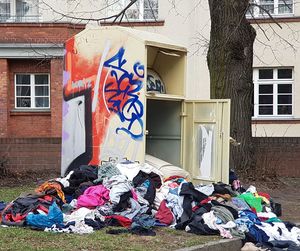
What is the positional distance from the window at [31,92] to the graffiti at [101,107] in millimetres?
10590

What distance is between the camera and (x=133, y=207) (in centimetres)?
816

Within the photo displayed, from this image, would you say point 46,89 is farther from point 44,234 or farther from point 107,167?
point 44,234

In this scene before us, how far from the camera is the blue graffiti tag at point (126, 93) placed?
993cm

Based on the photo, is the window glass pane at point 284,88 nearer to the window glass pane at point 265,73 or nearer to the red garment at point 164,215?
the window glass pane at point 265,73

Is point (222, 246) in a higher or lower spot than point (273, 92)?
lower

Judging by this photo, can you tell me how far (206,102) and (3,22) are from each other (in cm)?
1233

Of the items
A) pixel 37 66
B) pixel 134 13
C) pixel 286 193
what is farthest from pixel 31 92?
pixel 286 193

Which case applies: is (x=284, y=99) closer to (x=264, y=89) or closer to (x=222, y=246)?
(x=264, y=89)

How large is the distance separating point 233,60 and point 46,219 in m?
8.03

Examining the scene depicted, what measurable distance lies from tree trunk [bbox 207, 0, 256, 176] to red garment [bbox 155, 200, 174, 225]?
635 centimetres

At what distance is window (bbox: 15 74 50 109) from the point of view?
834 inches

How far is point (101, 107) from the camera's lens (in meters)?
10.3

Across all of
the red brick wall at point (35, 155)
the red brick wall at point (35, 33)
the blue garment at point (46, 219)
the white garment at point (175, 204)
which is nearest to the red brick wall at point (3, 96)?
the red brick wall at point (35, 33)

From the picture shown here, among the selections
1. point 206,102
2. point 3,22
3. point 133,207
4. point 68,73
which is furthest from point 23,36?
point 133,207
